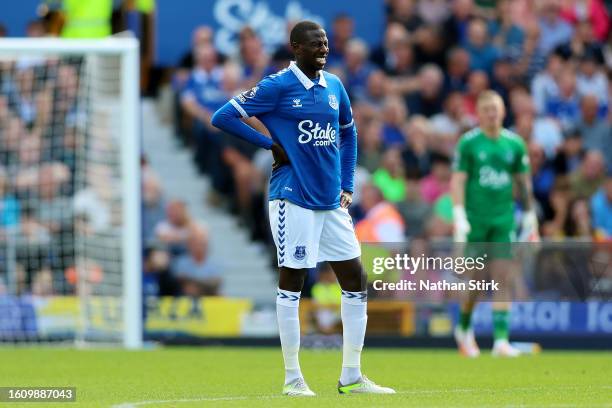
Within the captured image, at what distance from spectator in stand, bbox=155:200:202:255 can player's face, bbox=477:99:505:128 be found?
523cm

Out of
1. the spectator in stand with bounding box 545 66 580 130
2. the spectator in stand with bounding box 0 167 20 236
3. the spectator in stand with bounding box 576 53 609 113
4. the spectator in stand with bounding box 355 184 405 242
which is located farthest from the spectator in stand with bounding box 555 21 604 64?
the spectator in stand with bounding box 0 167 20 236

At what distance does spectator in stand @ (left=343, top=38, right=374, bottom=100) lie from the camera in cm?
1969

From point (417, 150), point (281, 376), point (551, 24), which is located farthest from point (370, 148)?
point (281, 376)

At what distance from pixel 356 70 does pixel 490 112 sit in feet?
18.5

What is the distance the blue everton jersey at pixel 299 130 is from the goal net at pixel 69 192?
6.79 meters

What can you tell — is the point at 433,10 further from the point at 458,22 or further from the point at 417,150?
the point at 417,150

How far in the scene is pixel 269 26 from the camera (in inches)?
814

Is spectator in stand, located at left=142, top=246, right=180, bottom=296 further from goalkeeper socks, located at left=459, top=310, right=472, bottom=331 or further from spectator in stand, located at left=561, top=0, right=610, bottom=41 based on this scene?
spectator in stand, located at left=561, top=0, right=610, bottom=41

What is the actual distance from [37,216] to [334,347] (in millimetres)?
3934

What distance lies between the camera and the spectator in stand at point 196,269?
18000 millimetres

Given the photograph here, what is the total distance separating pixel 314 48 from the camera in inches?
373

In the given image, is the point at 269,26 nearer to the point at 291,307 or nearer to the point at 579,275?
the point at 579,275

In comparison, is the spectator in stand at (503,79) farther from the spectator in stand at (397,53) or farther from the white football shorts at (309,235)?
the white football shorts at (309,235)

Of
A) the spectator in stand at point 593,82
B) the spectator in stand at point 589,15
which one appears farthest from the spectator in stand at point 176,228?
the spectator in stand at point 589,15
